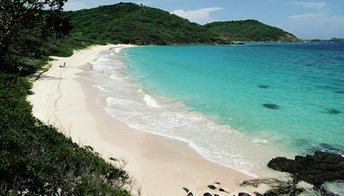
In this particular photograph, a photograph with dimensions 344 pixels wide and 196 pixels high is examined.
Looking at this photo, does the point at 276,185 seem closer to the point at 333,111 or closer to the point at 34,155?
the point at 34,155

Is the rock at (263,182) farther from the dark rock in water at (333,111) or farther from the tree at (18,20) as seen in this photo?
the dark rock in water at (333,111)

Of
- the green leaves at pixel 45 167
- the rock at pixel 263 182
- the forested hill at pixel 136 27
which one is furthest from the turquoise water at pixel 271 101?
the forested hill at pixel 136 27

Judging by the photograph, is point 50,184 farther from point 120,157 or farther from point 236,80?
point 236,80

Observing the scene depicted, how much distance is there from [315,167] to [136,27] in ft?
483

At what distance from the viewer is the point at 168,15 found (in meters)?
198

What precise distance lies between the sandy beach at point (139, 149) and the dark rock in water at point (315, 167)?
2157mm

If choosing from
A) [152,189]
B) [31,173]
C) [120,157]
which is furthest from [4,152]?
[120,157]

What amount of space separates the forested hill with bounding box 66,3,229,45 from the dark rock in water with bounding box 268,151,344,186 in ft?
404

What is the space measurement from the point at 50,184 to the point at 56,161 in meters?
1.69

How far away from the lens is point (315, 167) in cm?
1587

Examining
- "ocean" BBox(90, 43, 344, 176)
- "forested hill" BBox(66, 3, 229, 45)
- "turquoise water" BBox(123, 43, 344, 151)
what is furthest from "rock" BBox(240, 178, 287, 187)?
"forested hill" BBox(66, 3, 229, 45)

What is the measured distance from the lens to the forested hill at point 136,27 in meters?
146

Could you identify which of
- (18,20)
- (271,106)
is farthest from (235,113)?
Result: (18,20)

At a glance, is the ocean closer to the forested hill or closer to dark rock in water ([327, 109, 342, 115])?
dark rock in water ([327, 109, 342, 115])
